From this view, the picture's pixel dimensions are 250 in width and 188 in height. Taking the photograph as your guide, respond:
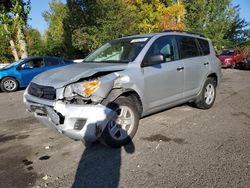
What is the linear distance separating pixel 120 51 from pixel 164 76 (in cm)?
97

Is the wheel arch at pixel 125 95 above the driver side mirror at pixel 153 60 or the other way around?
the other way around

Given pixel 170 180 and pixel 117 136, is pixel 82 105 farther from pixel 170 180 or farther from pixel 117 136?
pixel 170 180

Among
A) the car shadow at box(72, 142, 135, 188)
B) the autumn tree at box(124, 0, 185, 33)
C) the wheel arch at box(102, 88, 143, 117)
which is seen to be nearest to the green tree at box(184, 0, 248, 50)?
the autumn tree at box(124, 0, 185, 33)

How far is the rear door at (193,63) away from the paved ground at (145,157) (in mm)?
686

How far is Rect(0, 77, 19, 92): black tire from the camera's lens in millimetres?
11680

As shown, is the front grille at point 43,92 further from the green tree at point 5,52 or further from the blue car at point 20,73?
the green tree at point 5,52

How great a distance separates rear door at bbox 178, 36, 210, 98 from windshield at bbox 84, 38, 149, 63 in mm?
1071

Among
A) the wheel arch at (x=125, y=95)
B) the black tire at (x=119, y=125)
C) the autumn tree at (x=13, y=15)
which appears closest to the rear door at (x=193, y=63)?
the wheel arch at (x=125, y=95)

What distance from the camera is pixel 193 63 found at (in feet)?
20.1

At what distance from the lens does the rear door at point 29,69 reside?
1186 centimetres

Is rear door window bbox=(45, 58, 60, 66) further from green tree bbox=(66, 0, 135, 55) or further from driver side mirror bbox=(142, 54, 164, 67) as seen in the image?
driver side mirror bbox=(142, 54, 164, 67)

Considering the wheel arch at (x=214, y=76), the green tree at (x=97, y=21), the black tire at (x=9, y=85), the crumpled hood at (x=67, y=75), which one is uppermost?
the green tree at (x=97, y=21)

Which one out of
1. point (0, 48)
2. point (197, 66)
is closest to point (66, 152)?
point (197, 66)

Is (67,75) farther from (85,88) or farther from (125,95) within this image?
(125,95)
